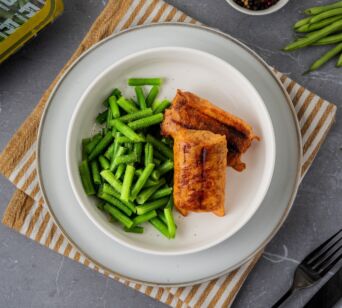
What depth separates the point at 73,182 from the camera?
2469 millimetres

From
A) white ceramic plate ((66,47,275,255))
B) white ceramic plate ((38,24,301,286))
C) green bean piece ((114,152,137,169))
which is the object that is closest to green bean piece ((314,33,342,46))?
white ceramic plate ((38,24,301,286))

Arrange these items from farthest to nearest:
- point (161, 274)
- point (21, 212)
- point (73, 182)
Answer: point (21, 212), point (161, 274), point (73, 182)

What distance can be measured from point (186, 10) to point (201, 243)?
1.39m

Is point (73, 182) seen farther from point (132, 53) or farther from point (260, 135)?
point (260, 135)

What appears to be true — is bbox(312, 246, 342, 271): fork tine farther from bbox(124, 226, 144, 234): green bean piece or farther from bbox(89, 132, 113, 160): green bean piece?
bbox(89, 132, 113, 160): green bean piece

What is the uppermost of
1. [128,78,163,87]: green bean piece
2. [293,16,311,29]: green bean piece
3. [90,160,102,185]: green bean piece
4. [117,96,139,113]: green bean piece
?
[293,16,311,29]: green bean piece

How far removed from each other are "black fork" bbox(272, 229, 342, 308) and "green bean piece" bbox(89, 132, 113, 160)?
130 cm

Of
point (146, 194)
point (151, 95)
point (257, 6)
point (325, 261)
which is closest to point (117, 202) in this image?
point (146, 194)

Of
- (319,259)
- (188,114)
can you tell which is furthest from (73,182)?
(319,259)

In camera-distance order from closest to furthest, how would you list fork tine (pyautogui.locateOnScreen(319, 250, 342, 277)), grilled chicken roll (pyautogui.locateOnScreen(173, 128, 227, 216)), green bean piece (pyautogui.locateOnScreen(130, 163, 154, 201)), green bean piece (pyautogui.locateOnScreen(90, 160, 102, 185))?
grilled chicken roll (pyautogui.locateOnScreen(173, 128, 227, 216)), green bean piece (pyautogui.locateOnScreen(130, 163, 154, 201)), green bean piece (pyautogui.locateOnScreen(90, 160, 102, 185)), fork tine (pyautogui.locateOnScreen(319, 250, 342, 277))

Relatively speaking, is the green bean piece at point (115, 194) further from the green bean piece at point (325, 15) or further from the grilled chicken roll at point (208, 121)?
the green bean piece at point (325, 15)

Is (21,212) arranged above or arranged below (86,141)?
below

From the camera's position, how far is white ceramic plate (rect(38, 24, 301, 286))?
103 inches

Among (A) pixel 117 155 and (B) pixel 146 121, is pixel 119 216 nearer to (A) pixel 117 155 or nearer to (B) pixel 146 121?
(A) pixel 117 155
